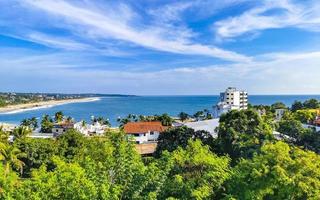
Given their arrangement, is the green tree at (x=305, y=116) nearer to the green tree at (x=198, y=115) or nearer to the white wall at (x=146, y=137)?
the white wall at (x=146, y=137)

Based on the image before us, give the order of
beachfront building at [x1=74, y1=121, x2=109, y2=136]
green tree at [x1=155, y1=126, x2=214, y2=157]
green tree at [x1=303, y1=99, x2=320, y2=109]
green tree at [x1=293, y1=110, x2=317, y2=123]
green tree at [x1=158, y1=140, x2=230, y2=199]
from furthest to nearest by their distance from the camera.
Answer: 1. green tree at [x1=303, y1=99, x2=320, y2=109]
2. beachfront building at [x1=74, y1=121, x2=109, y2=136]
3. green tree at [x1=293, y1=110, x2=317, y2=123]
4. green tree at [x1=155, y1=126, x2=214, y2=157]
5. green tree at [x1=158, y1=140, x2=230, y2=199]

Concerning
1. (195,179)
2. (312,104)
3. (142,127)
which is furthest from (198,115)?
(195,179)

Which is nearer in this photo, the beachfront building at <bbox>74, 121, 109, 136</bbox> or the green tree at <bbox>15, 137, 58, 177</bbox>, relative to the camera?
the green tree at <bbox>15, 137, 58, 177</bbox>

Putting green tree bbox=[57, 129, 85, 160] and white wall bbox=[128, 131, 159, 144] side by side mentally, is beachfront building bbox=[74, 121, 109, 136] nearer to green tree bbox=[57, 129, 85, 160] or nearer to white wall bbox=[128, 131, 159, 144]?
white wall bbox=[128, 131, 159, 144]

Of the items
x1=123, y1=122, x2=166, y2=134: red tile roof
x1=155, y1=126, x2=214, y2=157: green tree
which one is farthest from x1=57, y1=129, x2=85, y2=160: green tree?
x1=123, y1=122, x2=166, y2=134: red tile roof

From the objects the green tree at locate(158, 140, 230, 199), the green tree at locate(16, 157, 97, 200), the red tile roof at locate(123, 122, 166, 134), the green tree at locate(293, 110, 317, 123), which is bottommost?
the red tile roof at locate(123, 122, 166, 134)

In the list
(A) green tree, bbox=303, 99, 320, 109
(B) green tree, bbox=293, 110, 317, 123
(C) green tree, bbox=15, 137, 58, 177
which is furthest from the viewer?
(A) green tree, bbox=303, 99, 320, 109
